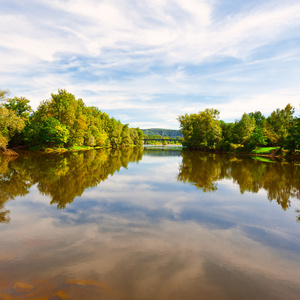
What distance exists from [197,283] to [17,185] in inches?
672

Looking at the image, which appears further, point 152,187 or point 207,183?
point 207,183

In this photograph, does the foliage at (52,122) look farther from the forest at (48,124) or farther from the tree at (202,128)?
the tree at (202,128)

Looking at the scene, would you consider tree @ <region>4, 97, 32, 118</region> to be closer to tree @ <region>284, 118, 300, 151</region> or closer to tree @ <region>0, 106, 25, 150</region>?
tree @ <region>0, 106, 25, 150</region>

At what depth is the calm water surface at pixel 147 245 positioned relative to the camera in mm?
5422

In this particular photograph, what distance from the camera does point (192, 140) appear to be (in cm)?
9575

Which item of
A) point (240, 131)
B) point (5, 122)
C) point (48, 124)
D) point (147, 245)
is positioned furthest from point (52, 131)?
point (240, 131)

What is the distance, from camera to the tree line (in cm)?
6526

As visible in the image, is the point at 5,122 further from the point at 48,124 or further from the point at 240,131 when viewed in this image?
the point at 240,131

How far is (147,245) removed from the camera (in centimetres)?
768

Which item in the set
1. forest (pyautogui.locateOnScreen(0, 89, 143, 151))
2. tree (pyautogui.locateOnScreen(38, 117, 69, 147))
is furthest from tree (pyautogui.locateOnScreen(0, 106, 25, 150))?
tree (pyautogui.locateOnScreen(38, 117, 69, 147))

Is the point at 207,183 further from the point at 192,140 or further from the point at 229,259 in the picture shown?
the point at 192,140

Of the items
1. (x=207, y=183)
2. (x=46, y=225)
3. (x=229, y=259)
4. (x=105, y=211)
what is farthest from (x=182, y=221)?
(x=207, y=183)

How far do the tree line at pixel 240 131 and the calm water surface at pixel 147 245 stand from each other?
48857mm

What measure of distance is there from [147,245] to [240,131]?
234 ft
